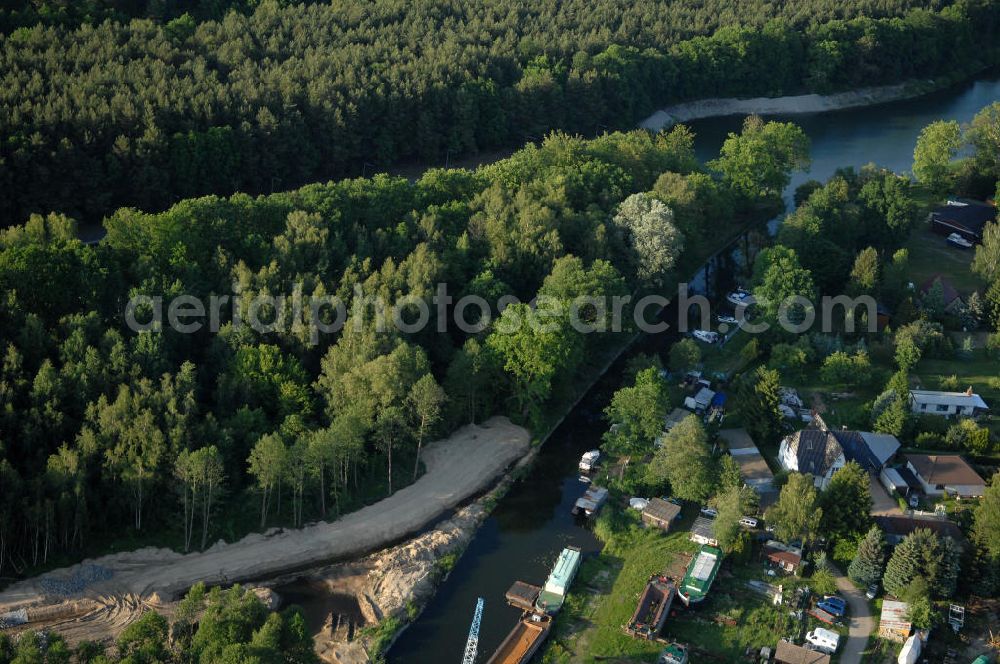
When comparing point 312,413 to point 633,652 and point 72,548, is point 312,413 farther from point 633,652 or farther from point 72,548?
point 633,652

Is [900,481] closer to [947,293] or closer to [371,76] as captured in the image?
[947,293]

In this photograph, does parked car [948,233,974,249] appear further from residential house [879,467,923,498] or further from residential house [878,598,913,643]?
residential house [878,598,913,643]

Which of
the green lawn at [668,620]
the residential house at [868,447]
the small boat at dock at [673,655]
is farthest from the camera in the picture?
the residential house at [868,447]

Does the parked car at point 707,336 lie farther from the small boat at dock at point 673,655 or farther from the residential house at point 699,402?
the small boat at dock at point 673,655

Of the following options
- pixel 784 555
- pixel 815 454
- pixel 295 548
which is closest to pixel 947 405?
pixel 815 454

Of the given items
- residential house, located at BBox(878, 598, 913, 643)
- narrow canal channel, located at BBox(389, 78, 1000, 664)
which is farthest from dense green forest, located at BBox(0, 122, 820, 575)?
residential house, located at BBox(878, 598, 913, 643)

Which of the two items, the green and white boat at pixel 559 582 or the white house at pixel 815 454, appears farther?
the white house at pixel 815 454

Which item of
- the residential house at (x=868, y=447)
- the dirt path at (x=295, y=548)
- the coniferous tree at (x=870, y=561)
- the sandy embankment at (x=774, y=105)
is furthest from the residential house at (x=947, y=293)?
the sandy embankment at (x=774, y=105)
